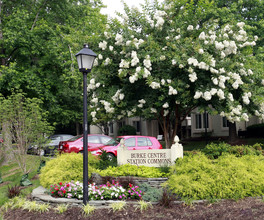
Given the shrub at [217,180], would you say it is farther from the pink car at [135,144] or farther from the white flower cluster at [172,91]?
the pink car at [135,144]

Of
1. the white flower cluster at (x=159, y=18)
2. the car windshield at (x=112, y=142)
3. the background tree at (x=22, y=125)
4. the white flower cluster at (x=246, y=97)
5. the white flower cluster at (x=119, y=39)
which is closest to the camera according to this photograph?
the white flower cluster at (x=246, y=97)

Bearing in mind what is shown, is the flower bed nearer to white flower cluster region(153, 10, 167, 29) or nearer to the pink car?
white flower cluster region(153, 10, 167, 29)

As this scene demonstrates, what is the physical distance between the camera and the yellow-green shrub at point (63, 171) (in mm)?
7988

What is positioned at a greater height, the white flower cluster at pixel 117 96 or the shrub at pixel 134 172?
the white flower cluster at pixel 117 96

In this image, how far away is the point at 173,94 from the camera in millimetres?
8312

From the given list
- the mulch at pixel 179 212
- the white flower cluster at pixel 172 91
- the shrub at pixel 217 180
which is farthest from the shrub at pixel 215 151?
the mulch at pixel 179 212

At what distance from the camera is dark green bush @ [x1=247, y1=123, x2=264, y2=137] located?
22.2 m

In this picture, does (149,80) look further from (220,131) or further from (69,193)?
(220,131)

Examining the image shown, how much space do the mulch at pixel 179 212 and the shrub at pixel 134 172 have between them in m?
1.52

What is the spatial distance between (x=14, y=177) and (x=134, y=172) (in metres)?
5.32

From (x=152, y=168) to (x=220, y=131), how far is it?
755 inches

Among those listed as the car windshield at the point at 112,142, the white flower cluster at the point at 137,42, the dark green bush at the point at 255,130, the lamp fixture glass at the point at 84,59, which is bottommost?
the car windshield at the point at 112,142

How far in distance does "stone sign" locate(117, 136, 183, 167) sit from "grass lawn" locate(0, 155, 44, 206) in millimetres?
2716

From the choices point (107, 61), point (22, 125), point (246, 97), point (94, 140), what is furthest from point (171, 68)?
point (94, 140)
